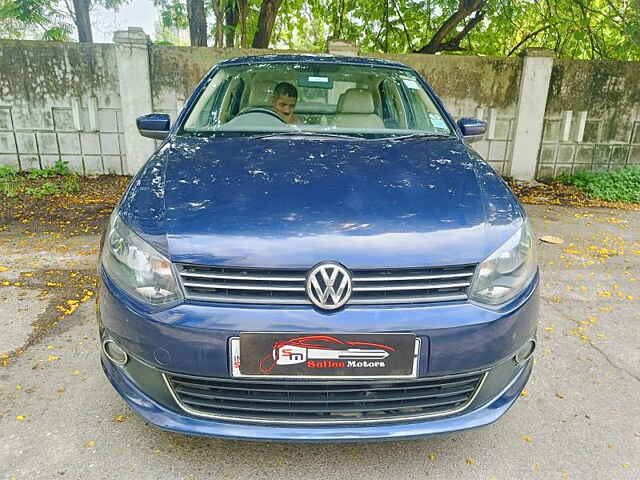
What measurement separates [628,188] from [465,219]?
620 centimetres

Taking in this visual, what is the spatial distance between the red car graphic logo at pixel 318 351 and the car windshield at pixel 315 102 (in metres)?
1.34

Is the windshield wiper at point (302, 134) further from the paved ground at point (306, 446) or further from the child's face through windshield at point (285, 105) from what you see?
the paved ground at point (306, 446)

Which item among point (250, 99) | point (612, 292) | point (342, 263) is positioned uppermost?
point (250, 99)

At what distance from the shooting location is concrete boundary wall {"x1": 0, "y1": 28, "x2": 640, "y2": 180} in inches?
243

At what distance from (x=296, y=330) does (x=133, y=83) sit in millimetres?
5631

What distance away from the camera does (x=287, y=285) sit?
1543 millimetres

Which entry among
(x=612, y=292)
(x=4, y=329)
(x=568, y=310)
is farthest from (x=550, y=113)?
(x=4, y=329)

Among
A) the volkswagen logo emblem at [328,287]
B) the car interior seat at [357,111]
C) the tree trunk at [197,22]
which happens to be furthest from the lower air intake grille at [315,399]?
the tree trunk at [197,22]

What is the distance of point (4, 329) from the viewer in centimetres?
276

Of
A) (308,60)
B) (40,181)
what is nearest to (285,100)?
(308,60)

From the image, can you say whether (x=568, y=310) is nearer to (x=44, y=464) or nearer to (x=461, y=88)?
(x=44, y=464)

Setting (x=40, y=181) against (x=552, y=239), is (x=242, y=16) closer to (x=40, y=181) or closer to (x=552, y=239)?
(x=40, y=181)

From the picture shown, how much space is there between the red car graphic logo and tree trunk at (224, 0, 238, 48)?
26.4 feet

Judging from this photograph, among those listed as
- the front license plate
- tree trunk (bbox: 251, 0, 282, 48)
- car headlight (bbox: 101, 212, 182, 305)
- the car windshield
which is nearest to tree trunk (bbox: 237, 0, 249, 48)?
tree trunk (bbox: 251, 0, 282, 48)
